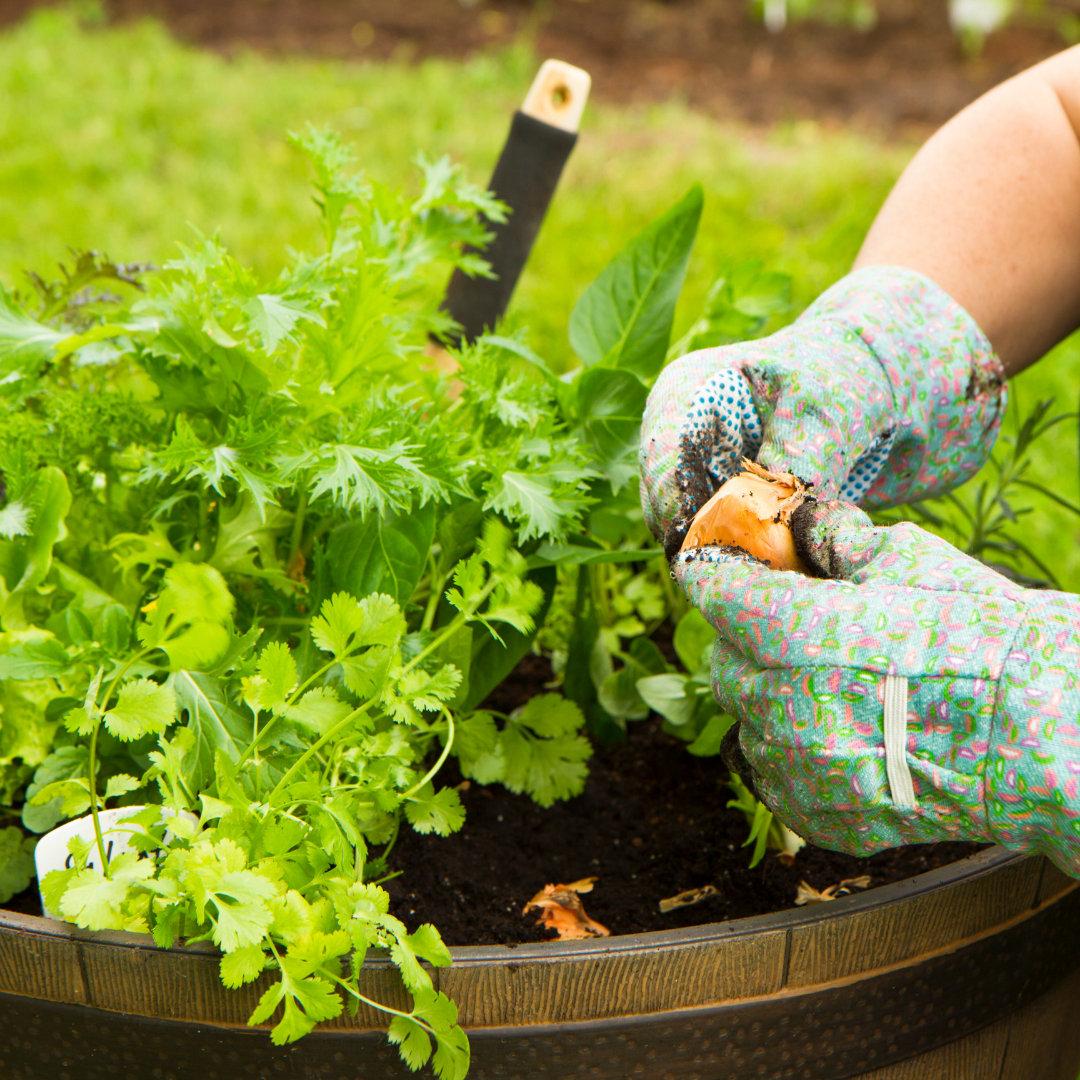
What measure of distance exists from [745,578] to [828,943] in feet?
0.96

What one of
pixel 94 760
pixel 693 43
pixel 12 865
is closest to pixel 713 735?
pixel 94 760

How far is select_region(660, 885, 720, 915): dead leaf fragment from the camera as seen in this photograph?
3.18 ft

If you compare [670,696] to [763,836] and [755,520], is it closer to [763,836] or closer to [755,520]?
→ [763,836]

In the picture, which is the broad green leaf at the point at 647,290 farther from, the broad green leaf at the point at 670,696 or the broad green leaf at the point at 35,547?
the broad green leaf at the point at 35,547

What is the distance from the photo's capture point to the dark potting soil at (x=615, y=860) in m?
0.95

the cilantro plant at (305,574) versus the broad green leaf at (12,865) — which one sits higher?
the cilantro plant at (305,574)

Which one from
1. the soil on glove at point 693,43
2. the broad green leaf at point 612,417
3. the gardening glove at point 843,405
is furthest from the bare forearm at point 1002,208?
the soil on glove at point 693,43

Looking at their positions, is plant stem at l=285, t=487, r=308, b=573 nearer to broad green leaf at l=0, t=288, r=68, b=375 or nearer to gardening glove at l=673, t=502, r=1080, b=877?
broad green leaf at l=0, t=288, r=68, b=375

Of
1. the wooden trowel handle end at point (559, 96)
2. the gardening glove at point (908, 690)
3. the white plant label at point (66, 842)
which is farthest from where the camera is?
the wooden trowel handle end at point (559, 96)

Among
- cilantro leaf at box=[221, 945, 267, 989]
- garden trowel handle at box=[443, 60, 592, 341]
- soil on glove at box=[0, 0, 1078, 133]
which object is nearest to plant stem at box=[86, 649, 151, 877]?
cilantro leaf at box=[221, 945, 267, 989]

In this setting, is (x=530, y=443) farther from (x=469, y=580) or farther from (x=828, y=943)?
(x=828, y=943)

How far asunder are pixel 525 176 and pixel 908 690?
3.15 ft

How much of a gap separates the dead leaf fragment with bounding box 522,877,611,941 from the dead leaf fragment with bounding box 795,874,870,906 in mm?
186

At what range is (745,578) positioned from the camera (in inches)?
29.1
